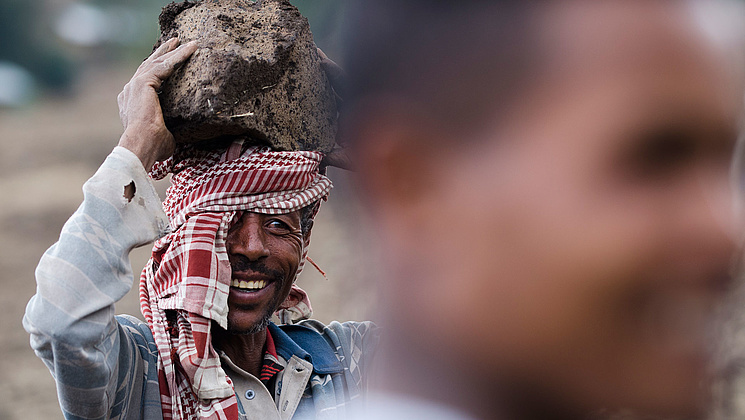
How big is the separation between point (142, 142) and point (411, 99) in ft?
5.08

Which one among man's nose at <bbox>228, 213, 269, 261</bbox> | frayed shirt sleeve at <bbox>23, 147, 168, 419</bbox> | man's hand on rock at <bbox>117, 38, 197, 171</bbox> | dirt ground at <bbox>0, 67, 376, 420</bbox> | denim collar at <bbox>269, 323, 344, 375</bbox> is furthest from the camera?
dirt ground at <bbox>0, 67, 376, 420</bbox>

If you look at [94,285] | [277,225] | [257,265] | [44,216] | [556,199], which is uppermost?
[44,216]

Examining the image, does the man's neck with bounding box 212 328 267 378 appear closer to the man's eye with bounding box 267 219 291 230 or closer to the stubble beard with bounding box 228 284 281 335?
the stubble beard with bounding box 228 284 281 335

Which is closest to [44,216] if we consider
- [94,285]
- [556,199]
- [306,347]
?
[306,347]

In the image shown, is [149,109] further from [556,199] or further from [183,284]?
[556,199]

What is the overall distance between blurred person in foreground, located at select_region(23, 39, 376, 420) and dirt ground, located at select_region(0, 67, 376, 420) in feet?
6.51

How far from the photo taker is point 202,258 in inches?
78.2

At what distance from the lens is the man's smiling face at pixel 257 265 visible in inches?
83.7

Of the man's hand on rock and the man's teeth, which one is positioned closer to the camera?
the man's hand on rock

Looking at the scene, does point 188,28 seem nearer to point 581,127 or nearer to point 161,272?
point 161,272

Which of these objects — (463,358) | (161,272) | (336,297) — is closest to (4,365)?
(336,297)

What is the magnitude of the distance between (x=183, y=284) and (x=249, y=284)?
0.79 ft

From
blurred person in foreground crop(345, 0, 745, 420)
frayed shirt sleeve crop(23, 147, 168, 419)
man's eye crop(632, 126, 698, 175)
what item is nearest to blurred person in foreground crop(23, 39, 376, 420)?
frayed shirt sleeve crop(23, 147, 168, 419)

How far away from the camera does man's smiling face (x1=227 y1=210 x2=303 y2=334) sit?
6.98ft
